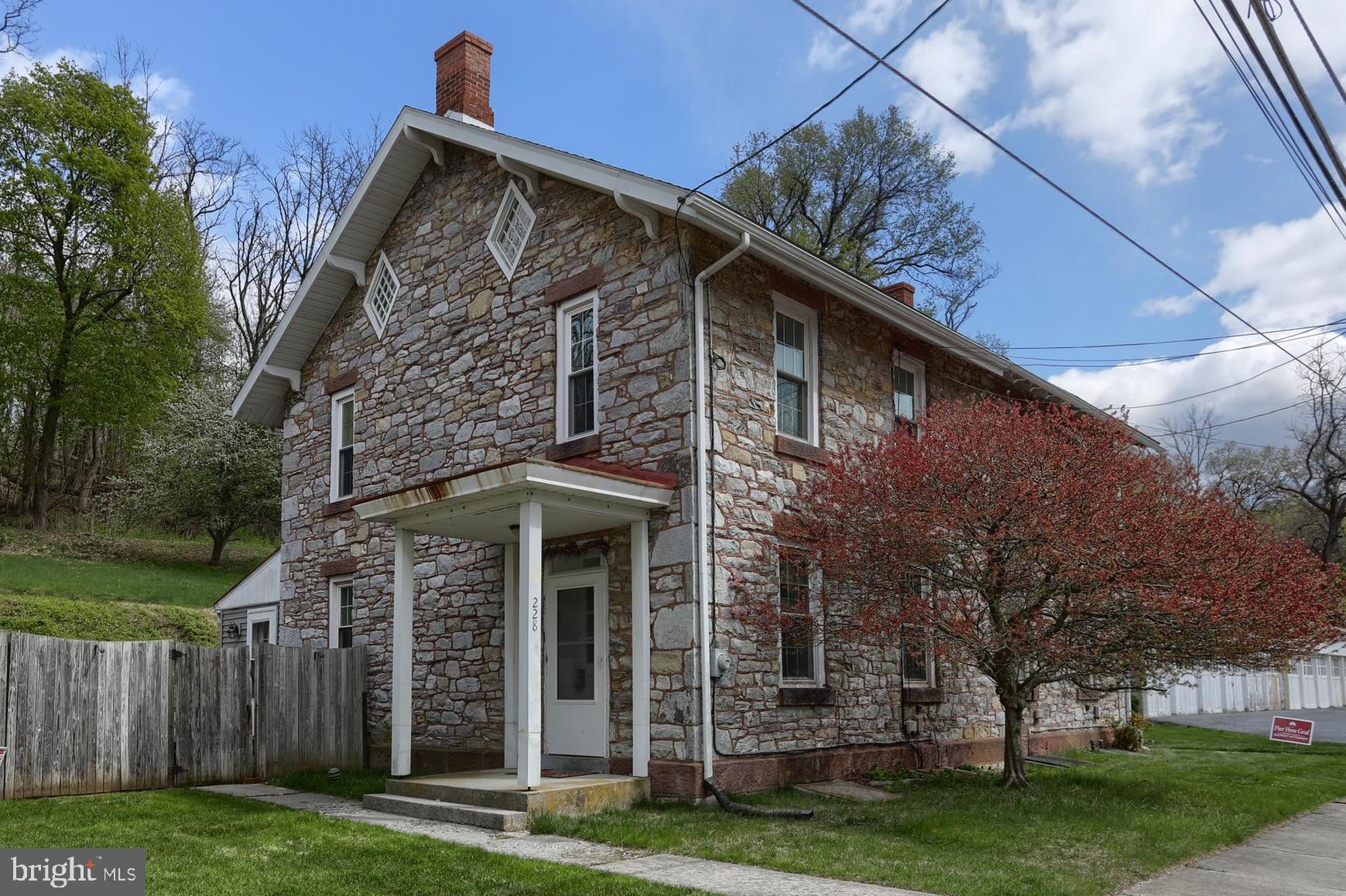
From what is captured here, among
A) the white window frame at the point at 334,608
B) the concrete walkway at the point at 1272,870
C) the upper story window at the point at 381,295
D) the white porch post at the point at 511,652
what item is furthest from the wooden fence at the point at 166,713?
the concrete walkway at the point at 1272,870

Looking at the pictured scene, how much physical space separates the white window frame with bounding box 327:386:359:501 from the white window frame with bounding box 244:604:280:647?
2776 mm

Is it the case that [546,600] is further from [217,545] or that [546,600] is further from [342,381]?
[217,545]

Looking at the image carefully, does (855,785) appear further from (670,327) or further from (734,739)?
(670,327)

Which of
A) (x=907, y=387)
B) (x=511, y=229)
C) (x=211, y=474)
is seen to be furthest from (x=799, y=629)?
(x=211, y=474)

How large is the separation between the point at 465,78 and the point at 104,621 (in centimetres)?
1247

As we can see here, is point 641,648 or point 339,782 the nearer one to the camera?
point 641,648

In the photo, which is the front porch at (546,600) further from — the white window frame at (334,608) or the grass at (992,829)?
the white window frame at (334,608)

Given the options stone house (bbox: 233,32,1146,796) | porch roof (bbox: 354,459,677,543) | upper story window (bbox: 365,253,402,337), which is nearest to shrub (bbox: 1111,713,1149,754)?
stone house (bbox: 233,32,1146,796)

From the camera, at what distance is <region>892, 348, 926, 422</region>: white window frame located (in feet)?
46.5

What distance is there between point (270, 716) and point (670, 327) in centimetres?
691

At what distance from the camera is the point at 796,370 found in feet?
40.9

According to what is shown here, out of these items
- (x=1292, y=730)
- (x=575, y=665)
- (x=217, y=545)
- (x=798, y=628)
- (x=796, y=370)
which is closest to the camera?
(x=798, y=628)

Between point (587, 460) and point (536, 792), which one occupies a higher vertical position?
point (587, 460)

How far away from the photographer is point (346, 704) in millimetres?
14242
